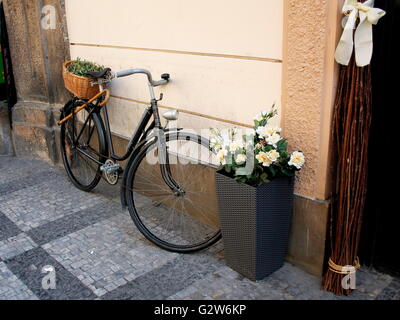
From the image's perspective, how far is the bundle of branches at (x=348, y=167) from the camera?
9.41 ft

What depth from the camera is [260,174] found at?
10.2 feet

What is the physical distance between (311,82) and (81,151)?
2.61m

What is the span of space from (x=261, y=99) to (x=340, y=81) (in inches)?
24.3

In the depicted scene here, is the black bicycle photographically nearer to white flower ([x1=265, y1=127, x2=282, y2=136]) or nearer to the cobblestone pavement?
the cobblestone pavement

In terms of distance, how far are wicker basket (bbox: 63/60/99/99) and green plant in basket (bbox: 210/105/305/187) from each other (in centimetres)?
175

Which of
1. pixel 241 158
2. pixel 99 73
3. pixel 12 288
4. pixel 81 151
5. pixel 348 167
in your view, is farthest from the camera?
pixel 81 151

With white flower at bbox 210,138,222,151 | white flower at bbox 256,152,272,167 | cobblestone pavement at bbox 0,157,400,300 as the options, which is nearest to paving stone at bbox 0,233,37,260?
cobblestone pavement at bbox 0,157,400,300

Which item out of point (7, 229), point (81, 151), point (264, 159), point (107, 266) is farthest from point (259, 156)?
point (7, 229)

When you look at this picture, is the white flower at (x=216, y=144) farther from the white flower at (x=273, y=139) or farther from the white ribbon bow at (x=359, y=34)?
the white ribbon bow at (x=359, y=34)

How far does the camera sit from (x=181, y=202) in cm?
433

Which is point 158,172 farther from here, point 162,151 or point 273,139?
point 273,139

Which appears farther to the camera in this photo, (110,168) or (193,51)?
(110,168)

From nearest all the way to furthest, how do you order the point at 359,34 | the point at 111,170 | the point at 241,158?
the point at 359,34
the point at 241,158
the point at 111,170
